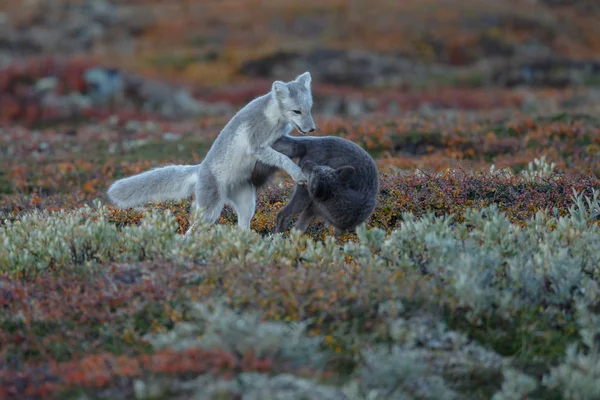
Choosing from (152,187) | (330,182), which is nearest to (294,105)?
(330,182)

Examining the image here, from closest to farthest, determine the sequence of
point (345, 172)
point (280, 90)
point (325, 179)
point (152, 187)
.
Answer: point (325, 179) → point (345, 172) → point (280, 90) → point (152, 187)

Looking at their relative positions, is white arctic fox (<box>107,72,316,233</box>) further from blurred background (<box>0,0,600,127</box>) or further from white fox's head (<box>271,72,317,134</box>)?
blurred background (<box>0,0,600,127</box>)

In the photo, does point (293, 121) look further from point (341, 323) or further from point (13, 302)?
point (13, 302)

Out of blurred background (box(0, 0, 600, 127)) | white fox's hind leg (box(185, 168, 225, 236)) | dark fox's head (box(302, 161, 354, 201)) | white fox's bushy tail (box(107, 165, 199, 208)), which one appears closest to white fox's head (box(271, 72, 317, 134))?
dark fox's head (box(302, 161, 354, 201))

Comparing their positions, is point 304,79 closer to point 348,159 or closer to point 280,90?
point 280,90

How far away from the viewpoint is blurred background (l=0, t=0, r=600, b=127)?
28.0m

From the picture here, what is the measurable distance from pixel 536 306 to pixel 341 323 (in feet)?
6.32

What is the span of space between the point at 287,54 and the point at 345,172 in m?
30.7

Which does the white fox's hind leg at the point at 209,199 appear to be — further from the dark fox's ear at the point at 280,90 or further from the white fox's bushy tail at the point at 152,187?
the dark fox's ear at the point at 280,90

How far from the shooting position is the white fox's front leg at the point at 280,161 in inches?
358

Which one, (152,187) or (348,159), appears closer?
(348,159)

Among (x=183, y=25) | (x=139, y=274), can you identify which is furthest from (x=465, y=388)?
(x=183, y=25)

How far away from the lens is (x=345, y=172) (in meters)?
9.04

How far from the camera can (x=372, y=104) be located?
29.9m
